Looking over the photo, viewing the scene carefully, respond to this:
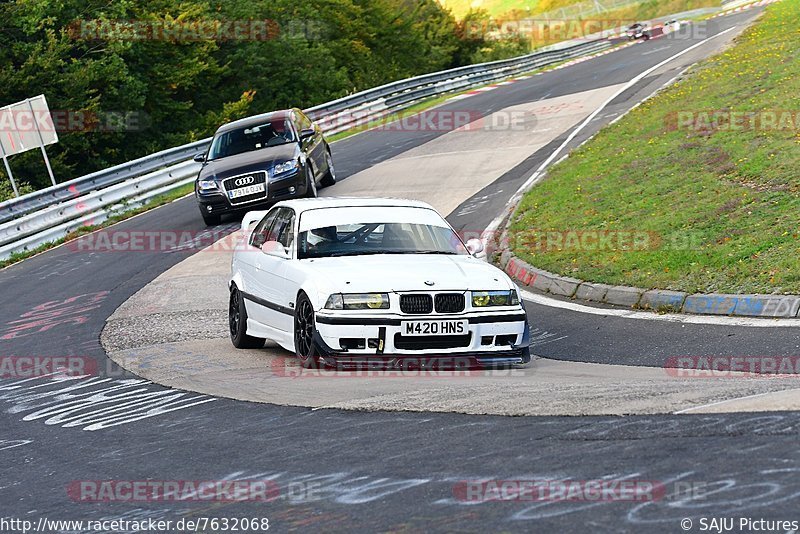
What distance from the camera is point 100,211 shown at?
23891 mm

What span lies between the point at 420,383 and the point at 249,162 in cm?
1241

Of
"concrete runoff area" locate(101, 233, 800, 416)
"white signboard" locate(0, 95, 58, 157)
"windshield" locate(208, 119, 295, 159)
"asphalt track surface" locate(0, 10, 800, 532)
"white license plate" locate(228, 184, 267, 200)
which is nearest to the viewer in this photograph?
"asphalt track surface" locate(0, 10, 800, 532)

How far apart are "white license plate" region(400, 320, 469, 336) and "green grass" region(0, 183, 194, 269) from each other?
513 inches

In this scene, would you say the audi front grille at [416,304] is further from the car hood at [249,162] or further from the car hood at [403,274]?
the car hood at [249,162]

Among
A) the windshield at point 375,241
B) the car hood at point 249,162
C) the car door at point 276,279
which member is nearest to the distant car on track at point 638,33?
the car hood at point 249,162

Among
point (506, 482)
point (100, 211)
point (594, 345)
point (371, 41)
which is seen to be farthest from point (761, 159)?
point (371, 41)

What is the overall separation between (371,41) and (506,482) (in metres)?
58.6

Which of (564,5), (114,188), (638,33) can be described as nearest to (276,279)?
(114,188)

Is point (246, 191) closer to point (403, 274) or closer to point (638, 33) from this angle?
point (403, 274)

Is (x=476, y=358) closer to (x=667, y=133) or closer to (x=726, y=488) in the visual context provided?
(x=726, y=488)

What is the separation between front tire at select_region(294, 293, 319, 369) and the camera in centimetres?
934

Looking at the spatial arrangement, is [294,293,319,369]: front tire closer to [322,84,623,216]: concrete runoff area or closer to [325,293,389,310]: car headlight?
[325,293,389,310]: car headlight

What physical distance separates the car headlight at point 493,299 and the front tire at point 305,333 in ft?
4.23

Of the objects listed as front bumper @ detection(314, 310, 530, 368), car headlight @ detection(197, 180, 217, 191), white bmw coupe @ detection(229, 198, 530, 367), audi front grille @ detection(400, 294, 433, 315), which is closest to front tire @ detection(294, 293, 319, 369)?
white bmw coupe @ detection(229, 198, 530, 367)
